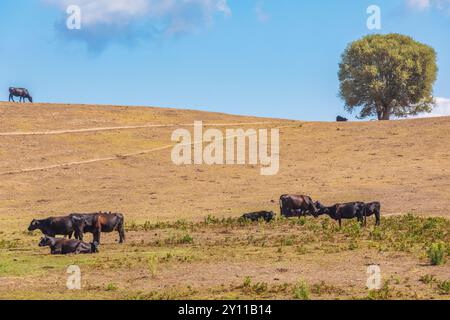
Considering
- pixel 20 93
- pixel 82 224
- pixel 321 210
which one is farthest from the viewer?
pixel 20 93

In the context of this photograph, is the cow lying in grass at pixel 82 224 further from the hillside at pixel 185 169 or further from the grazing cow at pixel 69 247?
the hillside at pixel 185 169

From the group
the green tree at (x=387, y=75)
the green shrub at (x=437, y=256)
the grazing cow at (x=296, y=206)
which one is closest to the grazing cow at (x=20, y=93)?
the green tree at (x=387, y=75)

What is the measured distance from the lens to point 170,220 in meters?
36.2

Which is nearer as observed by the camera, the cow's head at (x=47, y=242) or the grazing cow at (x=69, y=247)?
the grazing cow at (x=69, y=247)

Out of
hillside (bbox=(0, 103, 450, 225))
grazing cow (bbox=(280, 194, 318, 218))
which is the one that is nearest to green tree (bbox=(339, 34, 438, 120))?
hillside (bbox=(0, 103, 450, 225))

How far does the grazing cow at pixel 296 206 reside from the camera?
35625 mm

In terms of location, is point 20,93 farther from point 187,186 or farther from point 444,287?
point 444,287

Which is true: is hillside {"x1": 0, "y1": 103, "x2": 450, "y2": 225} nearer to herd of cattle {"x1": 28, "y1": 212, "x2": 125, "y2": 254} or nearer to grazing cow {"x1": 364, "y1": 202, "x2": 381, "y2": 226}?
grazing cow {"x1": 364, "y1": 202, "x2": 381, "y2": 226}

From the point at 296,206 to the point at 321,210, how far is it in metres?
3.08

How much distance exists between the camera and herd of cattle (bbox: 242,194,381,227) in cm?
3123

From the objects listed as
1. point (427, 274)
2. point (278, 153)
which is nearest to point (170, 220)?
point (427, 274)

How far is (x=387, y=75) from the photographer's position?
89562 mm

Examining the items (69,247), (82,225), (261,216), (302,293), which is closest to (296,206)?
(261,216)
